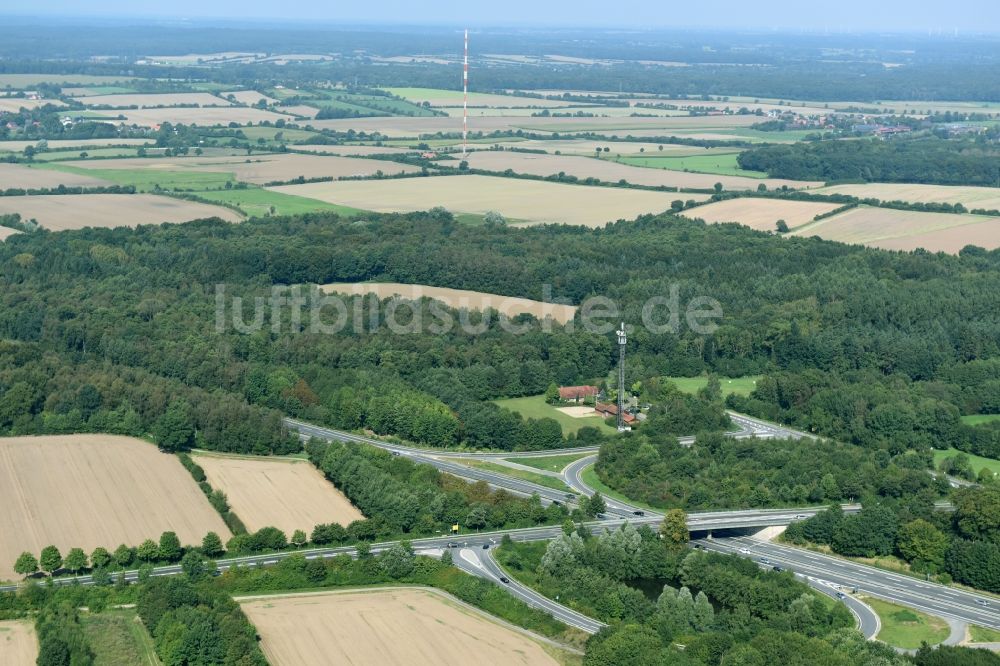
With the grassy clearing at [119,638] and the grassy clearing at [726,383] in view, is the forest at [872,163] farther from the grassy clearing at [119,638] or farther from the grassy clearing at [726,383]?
the grassy clearing at [119,638]

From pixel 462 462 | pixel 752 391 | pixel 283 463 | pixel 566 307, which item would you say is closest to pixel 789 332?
pixel 752 391

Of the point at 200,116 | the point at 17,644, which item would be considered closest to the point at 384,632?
the point at 17,644

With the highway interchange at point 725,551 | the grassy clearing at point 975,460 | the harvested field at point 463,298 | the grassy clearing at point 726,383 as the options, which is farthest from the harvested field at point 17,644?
the harvested field at point 463,298

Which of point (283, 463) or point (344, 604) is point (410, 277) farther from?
point (344, 604)

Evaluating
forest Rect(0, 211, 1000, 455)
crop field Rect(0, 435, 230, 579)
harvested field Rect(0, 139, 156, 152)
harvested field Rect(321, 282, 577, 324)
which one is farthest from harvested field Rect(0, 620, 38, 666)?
harvested field Rect(0, 139, 156, 152)

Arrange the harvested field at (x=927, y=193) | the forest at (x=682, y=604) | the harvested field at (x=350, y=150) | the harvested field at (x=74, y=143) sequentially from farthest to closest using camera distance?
1. the harvested field at (x=74, y=143)
2. the harvested field at (x=350, y=150)
3. the harvested field at (x=927, y=193)
4. the forest at (x=682, y=604)

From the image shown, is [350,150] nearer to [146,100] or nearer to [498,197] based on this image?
[498,197]
